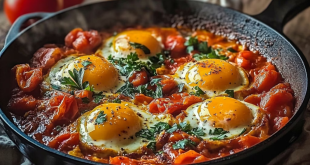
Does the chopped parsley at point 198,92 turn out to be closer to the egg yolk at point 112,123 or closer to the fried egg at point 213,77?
the fried egg at point 213,77

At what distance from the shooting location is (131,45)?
13.9ft

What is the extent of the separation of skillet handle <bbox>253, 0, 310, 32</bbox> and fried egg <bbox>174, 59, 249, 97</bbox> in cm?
74

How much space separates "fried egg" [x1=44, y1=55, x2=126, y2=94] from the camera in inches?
144

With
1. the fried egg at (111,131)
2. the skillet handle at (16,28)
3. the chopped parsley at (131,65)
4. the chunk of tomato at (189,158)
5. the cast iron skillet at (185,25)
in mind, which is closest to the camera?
the cast iron skillet at (185,25)

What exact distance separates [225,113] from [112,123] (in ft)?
3.18

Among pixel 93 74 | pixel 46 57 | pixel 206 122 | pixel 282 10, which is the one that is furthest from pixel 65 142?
pixel 282 10

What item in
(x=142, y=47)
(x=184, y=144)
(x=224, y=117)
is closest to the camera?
(x=184, y=144)

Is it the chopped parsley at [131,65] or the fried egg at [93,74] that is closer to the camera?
the fried egg at [93,74]

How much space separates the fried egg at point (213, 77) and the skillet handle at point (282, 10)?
739mm

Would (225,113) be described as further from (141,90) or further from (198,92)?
(141,90)

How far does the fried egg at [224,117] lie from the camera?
3.13 meters

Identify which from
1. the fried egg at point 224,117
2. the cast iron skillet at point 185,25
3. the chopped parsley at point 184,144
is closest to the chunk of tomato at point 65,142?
the cast iron skillet at point 185,25

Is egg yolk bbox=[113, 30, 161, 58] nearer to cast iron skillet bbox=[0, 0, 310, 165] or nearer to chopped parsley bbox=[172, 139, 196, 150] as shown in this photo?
cast iron skillet bbox=[0, 0, 310, 165]

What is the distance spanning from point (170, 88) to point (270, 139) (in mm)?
1329
